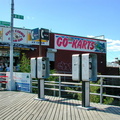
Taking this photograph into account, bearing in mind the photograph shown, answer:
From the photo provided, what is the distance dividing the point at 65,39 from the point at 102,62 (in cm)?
947

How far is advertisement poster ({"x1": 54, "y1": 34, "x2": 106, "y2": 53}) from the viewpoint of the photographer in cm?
2989

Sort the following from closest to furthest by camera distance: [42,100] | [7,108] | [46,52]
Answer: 1. [7,108]
2. [42,100]
3. [46,52]

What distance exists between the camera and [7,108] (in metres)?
7.15

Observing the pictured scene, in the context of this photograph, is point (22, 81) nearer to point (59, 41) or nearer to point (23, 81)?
point (23, 81)

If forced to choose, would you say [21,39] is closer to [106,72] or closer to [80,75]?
[106,72]

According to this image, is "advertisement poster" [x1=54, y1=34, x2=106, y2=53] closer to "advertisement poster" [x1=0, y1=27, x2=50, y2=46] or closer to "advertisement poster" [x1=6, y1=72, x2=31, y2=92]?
"advertisement poster" [x1=0, y1=27, x2=50, y2=46]

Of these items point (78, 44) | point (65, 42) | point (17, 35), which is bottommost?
point (78, 44)

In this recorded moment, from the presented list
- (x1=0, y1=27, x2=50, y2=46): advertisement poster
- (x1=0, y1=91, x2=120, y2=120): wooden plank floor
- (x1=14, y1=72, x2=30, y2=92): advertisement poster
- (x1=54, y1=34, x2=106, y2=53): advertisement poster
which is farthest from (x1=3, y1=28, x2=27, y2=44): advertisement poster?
(x1=0, y1=91, x2=120, y2=120): wooden plank floor

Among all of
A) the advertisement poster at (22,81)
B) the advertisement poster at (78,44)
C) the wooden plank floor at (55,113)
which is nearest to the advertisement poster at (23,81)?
the advertisement poster at (22,81)

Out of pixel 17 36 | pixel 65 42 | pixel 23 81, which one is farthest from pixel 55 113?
pixel 65 42

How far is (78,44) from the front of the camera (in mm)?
31875

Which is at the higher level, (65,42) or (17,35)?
(17,35)

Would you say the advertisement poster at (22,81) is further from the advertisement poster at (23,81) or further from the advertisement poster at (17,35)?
the advertisement poster at (17,35)

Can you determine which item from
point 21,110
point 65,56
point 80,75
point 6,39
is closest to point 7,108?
point 21,110
